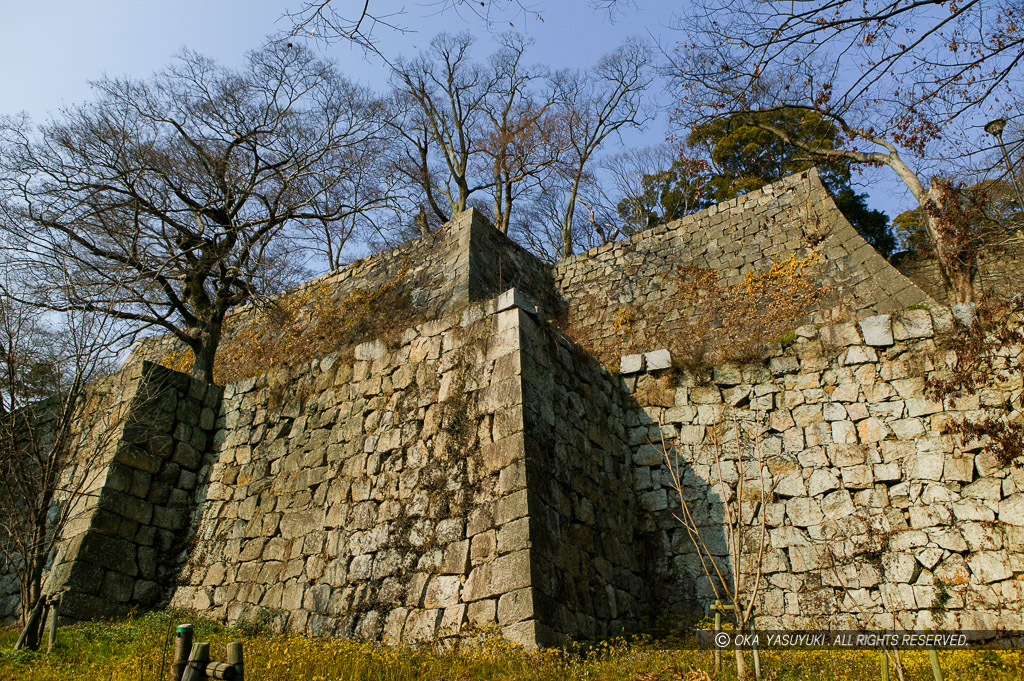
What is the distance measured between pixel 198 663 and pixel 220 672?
169mm

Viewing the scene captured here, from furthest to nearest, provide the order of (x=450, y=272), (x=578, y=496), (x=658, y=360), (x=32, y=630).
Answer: (x=450, y=272)
(x=658, y=360)
(x=578, y=496)
(x=32, y=630)

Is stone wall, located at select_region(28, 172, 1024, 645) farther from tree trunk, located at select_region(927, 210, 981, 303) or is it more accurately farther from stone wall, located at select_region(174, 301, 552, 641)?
tree trunk, located at select_region(927, 210, 981, 303)

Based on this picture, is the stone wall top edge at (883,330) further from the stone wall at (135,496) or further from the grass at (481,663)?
the stone wall at (135,496)

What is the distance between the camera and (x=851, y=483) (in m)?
6.88

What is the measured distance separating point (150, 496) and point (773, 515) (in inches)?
290

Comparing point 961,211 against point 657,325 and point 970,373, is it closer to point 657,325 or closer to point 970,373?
point 970,373

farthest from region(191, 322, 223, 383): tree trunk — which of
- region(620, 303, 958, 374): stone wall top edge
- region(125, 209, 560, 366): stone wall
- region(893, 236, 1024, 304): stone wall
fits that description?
region(893, 236, 1024, 304): stone wall

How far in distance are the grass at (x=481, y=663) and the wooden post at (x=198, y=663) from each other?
972mm

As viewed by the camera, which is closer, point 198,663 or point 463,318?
point 198,663

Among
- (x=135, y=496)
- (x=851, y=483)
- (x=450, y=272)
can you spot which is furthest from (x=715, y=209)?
(x=135, y=496)

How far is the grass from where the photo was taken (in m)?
4.96

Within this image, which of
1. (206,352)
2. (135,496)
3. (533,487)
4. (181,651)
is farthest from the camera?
(206,352)

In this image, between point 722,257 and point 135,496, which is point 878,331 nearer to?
point 722,257

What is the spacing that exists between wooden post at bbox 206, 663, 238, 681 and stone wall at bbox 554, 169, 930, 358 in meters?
7.95
